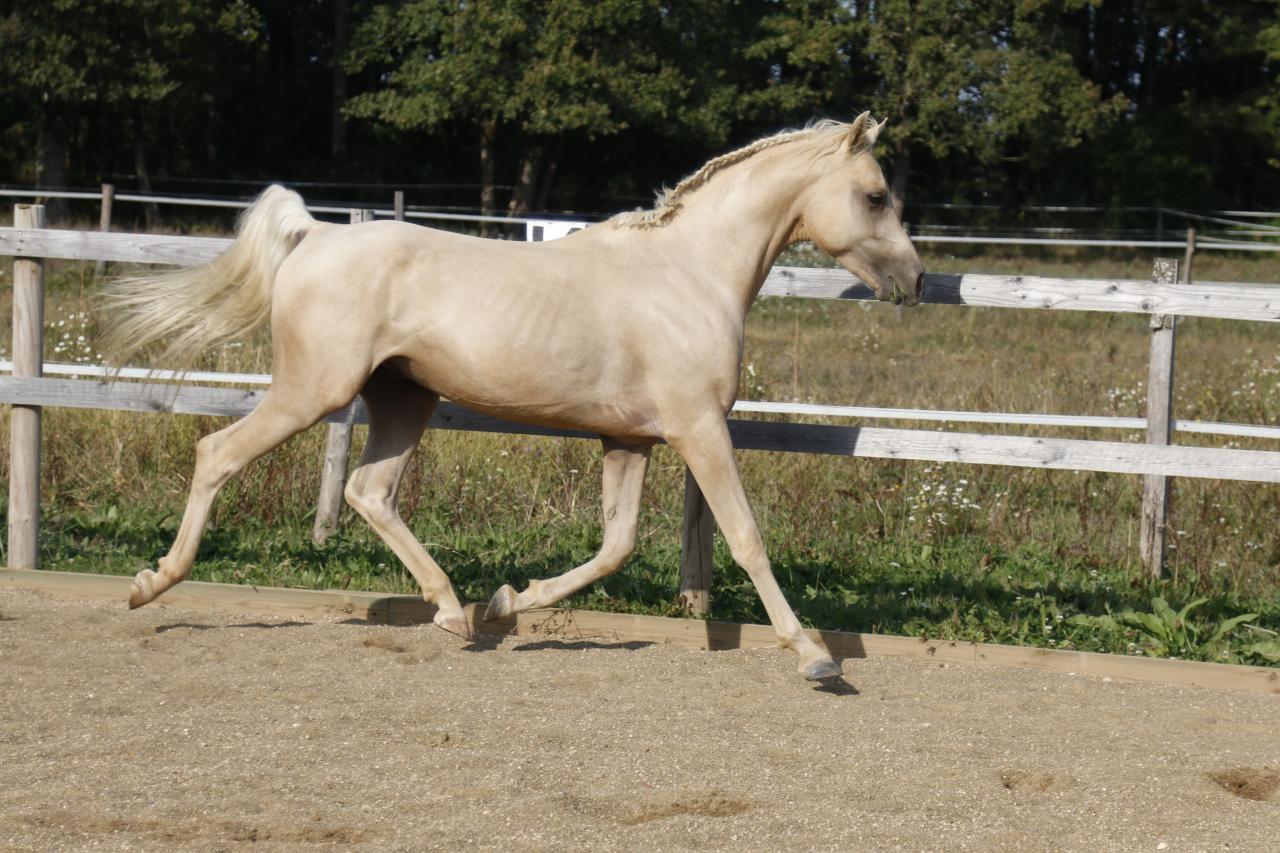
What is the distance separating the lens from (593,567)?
5090 mm

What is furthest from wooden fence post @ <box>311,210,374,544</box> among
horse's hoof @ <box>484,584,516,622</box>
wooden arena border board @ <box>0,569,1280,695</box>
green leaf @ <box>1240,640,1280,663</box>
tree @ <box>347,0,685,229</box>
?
tree @ <box>347,0,685,229</box>

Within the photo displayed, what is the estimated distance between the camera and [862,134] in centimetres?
491

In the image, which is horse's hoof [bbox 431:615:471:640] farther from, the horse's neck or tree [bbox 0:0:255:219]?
tree [bbox 0:0:255:219]

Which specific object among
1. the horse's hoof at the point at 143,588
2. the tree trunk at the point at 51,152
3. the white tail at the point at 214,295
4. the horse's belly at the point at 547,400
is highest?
the tree trunk at the point at 51,152

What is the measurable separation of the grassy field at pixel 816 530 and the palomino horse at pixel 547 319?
3.30ft

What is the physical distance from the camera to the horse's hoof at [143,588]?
500 cm

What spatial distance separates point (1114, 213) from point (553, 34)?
13817 mm

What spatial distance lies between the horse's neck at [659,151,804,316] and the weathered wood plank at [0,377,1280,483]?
0.76m

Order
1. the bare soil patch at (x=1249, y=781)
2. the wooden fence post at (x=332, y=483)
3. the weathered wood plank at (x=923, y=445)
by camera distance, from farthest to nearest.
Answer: the wooden fence post at (x=332, y=483) → the weathered wood plank at (x=923, y=445) → the bare soil patch at (x=1249, y=781)

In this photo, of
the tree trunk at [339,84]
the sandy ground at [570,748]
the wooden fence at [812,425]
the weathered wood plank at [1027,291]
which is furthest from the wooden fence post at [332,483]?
the tree trunk at [339,84]

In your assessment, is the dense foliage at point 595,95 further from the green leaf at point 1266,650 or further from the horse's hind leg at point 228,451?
the horse's hind leg at point 228,451

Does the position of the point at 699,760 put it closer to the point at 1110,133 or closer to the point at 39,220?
the point at 39,220

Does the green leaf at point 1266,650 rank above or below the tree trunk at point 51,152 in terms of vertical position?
below

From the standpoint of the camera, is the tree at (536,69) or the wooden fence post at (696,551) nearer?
the wooden fence post at (696,551)
